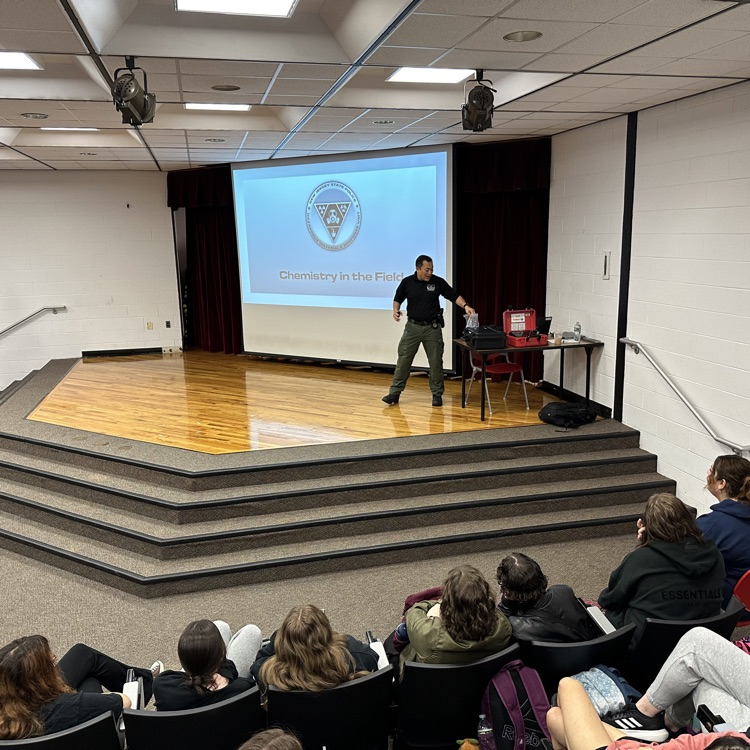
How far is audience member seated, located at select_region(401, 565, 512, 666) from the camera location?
2.65 meters

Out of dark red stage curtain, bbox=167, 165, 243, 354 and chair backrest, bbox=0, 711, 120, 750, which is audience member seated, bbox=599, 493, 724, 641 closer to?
chair backrest, bbox=0, 711, 120, 750

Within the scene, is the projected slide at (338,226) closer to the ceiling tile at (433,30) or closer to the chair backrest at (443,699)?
the ceiling tile at (433,30)

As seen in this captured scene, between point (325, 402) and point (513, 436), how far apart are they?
2.26m

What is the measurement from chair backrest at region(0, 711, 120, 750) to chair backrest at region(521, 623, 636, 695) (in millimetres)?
1487

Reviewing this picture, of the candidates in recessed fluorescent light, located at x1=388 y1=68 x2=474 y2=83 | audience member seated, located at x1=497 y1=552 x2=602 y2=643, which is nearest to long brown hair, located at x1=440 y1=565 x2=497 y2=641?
audience member seated, located at x1=497 y1=552 x2=602 y2=643

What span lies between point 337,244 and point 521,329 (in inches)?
116

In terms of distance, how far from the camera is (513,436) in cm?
614

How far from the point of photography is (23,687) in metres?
2.41

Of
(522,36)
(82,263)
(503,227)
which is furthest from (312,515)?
(82,263)

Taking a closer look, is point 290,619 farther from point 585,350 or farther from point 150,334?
point 150,334

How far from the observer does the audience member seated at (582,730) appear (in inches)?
79.6

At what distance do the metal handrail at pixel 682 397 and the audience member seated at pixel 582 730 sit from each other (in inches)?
123

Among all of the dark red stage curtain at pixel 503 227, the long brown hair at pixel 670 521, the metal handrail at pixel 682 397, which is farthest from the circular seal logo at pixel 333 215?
the long brown hair at pixel 670 521

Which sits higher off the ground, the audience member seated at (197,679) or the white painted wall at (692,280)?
the white painted wall at (692,280)
